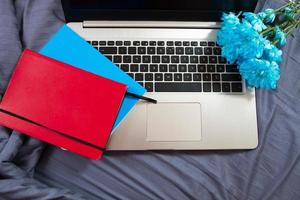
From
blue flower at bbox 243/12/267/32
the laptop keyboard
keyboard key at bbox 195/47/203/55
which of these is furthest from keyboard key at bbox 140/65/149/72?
blue flower at bbox 243/12/267/32

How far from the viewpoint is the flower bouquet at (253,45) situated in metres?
0.60

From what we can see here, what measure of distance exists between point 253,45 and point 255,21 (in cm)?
5

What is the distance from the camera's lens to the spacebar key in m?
0.66

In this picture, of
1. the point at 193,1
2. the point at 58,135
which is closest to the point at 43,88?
the point at 58,135

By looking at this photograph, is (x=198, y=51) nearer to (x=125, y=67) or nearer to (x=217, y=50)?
(x=217, y=50)

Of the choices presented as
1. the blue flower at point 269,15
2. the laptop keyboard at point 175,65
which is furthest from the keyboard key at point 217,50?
the blue flower at point 269,15

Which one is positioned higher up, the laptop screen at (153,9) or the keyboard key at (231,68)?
the laptop screen at (153,9)

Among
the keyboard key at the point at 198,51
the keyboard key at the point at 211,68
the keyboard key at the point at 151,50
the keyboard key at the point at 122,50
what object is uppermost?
the keyboard key at the point at 198,51

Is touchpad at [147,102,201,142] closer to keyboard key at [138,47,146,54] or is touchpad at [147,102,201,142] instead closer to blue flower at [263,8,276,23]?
keyboard key at [138,47,146,54]

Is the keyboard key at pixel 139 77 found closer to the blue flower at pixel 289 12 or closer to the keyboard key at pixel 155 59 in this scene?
the keyboard key at pixel 155 59

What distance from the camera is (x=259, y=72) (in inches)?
24.2

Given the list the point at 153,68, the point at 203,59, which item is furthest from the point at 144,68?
the point at 203,59

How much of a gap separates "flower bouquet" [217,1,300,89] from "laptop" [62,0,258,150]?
38 mm

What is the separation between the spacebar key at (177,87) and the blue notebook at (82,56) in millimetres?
34
